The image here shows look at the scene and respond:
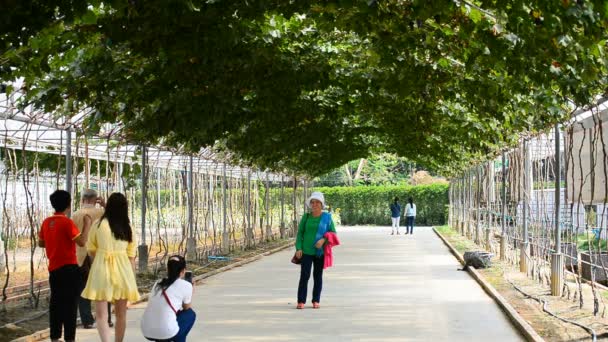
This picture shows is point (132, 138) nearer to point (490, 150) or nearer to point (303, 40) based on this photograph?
point (303, 40)

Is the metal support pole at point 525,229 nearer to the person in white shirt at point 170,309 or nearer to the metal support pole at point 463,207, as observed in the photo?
the person in white shirt at point 170,309

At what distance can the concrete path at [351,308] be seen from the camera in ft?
34.1

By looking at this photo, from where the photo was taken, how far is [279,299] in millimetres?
Answer: 14023

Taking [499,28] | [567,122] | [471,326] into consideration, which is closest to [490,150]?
[567,122]

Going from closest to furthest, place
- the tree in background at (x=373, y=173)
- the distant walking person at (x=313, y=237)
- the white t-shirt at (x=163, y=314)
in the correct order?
the white t-shirt at (x=163, y=314), the distant walking person at (x=313, y=237), the tree in background at (x=373, y=173)

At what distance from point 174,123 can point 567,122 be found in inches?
229

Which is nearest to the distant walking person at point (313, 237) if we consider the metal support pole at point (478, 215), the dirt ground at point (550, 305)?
the dirt ground at point (550, 305)

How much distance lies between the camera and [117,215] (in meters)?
8.41

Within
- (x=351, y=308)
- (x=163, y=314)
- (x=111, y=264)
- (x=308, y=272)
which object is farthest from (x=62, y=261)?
(x=351, y=308)

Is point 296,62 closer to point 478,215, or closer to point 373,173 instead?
point 478,215

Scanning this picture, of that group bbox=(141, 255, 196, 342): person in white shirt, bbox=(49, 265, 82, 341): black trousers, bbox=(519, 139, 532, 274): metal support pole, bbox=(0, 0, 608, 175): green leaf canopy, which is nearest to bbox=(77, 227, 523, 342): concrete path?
bbox=(49, 265, 82, 341): black trousers

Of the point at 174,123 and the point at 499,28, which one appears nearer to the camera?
the point at 499,28

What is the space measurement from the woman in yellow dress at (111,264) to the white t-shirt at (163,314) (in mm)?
1246

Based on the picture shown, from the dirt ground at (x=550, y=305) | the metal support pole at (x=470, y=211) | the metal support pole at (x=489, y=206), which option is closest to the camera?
the dirt ground at (x=550, y=305)
